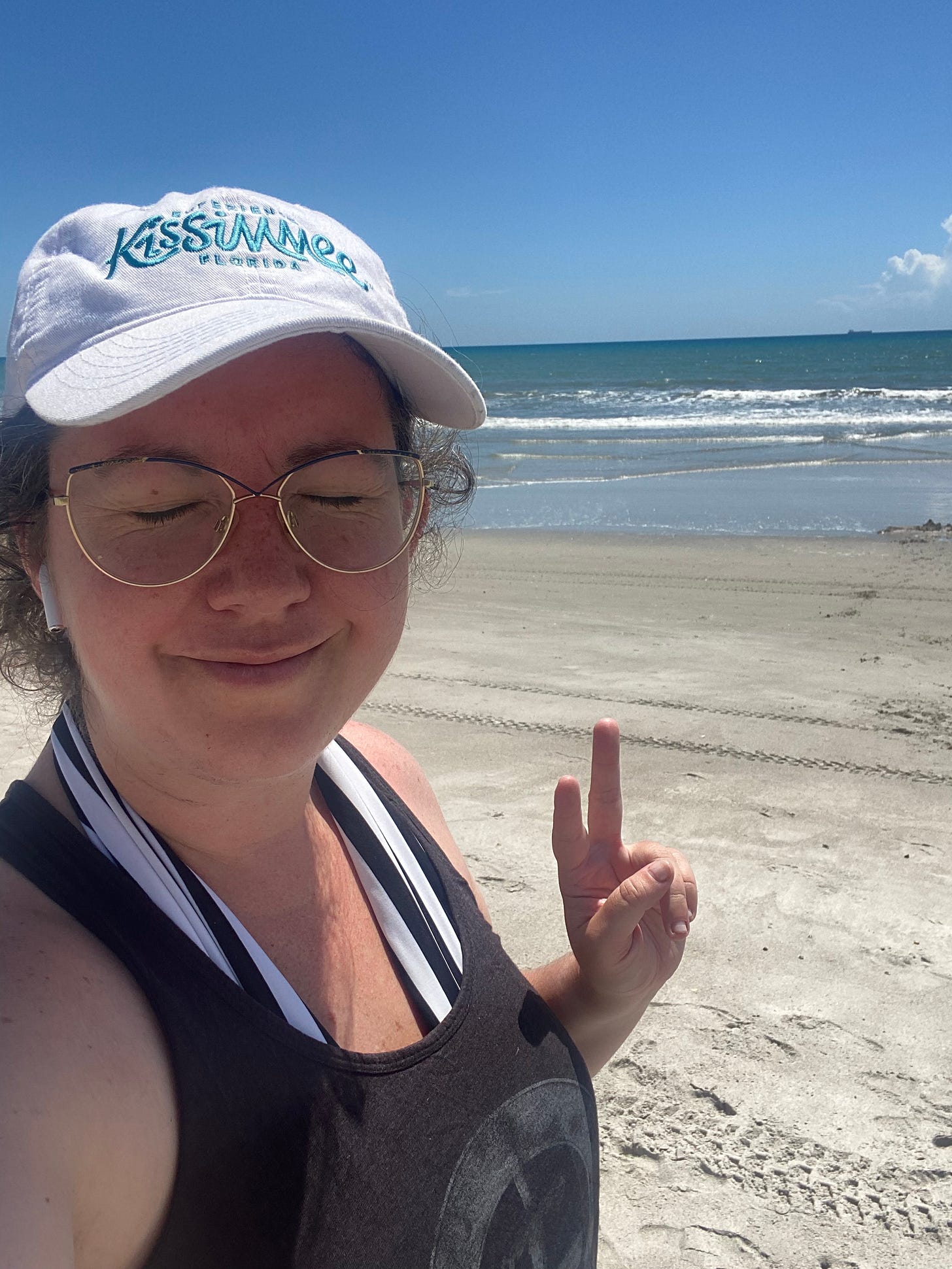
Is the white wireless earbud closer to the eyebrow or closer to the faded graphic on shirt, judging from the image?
the eyebrow

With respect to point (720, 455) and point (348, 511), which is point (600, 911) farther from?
point (720, 455)

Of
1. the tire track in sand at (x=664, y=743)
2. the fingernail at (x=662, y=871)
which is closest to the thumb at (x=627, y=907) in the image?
the fingernail at (x=662, y=871)

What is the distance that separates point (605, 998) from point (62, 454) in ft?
3.77

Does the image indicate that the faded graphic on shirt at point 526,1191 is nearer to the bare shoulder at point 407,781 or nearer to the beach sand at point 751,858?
the bare shoulder at point 407,781

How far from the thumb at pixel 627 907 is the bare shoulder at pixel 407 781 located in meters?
0.19

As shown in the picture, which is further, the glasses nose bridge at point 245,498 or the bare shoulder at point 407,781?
the bare shoulder at point 407,781

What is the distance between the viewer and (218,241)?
126 centimetres

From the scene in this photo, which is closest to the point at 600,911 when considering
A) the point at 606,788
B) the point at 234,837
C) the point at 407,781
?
the point at 606,788

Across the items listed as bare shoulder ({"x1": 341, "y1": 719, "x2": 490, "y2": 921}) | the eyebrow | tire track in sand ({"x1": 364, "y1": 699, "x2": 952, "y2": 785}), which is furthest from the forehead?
tire track in sand ({"x1": 364, "y1": 699, "x2": 952, "y2": 785})

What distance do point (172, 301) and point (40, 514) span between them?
32cm

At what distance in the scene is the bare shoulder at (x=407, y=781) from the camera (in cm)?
171

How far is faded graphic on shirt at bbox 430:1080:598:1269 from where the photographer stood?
1229 millimetres

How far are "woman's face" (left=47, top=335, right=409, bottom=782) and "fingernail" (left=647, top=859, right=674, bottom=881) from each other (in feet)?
1.87

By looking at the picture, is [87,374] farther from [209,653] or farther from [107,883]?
[107,883]
